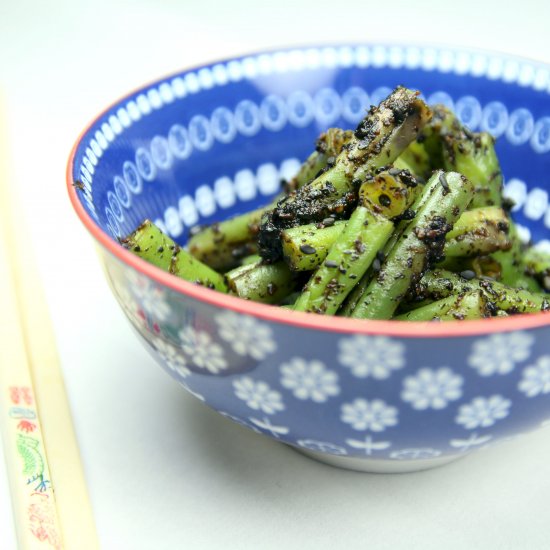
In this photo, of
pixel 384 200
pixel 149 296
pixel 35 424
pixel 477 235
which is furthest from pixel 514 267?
pixel 35 424

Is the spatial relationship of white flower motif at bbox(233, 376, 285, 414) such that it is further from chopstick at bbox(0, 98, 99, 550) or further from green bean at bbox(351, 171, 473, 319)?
chopstick at bbox(0, 98, 99, 550)

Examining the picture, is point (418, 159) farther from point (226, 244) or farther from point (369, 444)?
point (369, 444)

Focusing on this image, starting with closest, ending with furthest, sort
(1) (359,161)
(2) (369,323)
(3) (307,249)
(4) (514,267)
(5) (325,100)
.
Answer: (2) (369,323)
(3) (307,249)
(1) (359,161)
(4) (514,267)
(5) (325,100)

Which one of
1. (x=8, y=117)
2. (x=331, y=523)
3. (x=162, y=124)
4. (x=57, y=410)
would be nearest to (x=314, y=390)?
(x=331, y=523)

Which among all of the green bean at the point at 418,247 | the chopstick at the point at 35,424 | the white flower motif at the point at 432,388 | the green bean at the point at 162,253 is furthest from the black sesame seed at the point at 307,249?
the chopstick at the point at 35,424

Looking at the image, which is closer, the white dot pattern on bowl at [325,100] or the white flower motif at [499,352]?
the white flower motif at [499,352]

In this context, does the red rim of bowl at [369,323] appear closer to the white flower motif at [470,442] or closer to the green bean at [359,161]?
the white flower motif at [470,442]

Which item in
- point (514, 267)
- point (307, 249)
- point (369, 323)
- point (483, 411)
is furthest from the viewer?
point (514, 267)
